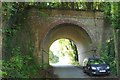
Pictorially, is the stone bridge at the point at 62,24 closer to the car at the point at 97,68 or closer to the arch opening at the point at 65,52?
the car at the point at 97,68

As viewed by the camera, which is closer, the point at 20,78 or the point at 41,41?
the point at 20,78

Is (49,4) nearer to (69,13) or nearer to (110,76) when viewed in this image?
(69,13)

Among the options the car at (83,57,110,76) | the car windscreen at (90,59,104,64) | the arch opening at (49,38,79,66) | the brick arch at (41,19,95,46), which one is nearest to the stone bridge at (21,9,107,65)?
the brick arch at (41,19,95,46)

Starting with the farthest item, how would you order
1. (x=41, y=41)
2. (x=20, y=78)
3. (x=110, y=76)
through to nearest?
(x=41, y=41)
(x=110, y=76)
(x=20, y=78)

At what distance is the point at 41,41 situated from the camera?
27.4 metres

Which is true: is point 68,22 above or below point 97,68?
above

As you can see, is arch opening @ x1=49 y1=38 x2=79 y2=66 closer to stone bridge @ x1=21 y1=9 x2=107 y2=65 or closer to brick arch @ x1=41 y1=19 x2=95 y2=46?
stone bridge @ x1=21 y1=9 x2=107 y2=65

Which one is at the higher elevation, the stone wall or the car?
the stone wall

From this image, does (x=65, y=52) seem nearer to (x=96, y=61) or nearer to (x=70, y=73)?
(x=70, y=73)

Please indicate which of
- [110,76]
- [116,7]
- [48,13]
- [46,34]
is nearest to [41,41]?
[46,34]

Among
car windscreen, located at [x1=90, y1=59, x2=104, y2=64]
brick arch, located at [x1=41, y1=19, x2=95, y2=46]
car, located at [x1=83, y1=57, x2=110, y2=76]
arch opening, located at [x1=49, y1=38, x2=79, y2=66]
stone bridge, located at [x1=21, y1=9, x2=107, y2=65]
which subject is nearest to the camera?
car, located at [x1=83, y1=57, x2=110, y2=76]

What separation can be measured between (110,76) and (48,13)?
8691mm

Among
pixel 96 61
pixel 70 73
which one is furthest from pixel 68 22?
pixel 96 61

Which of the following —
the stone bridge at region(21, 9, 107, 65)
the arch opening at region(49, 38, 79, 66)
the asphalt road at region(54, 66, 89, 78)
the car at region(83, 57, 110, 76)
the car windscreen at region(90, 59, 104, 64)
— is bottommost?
the arch opening at region(49, 38, 79, 66)
